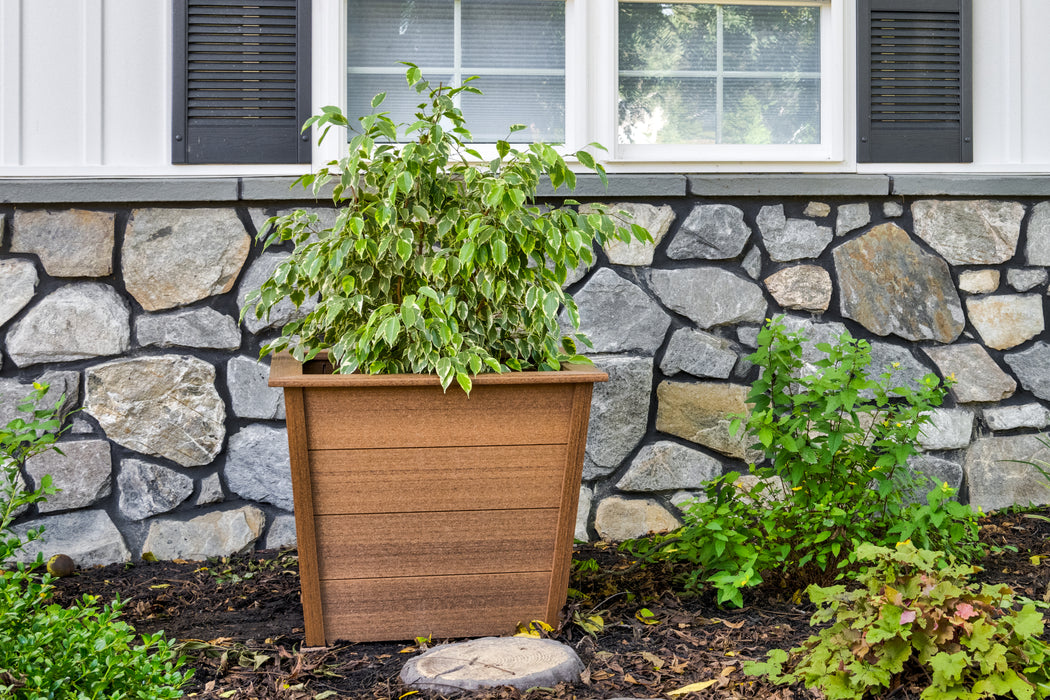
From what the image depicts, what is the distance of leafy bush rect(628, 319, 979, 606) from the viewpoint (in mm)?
2049

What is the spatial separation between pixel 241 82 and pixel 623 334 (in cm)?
146

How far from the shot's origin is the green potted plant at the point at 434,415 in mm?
1839

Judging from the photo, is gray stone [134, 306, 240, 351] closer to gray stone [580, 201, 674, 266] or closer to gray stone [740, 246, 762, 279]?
gray stone [580, 201, 674, 266]

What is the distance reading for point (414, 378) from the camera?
181 centimetres

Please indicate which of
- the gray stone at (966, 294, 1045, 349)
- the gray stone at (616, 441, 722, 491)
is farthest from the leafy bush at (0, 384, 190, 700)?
the gray stone at (966, 294, 1045, 349)

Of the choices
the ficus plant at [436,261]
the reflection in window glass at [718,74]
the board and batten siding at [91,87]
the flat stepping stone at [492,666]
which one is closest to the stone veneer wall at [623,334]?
the board and batten siding at [91,87]

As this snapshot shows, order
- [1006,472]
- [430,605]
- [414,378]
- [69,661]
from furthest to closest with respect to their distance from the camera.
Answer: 1. [1006,472]
2. [430,605]
3. [414,378]
4. [69,661]

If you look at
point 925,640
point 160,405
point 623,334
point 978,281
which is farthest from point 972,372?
point 160,405

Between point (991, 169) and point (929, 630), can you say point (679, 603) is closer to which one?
point (929, 630)

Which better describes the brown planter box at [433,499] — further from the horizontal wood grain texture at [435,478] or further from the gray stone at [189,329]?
the gray stone at [189,329]

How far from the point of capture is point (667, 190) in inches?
107

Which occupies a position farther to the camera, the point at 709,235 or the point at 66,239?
the point at 709,235

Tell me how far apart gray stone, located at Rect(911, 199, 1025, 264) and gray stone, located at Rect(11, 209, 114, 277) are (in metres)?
2.66

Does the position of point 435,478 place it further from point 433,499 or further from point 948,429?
point 948,429
